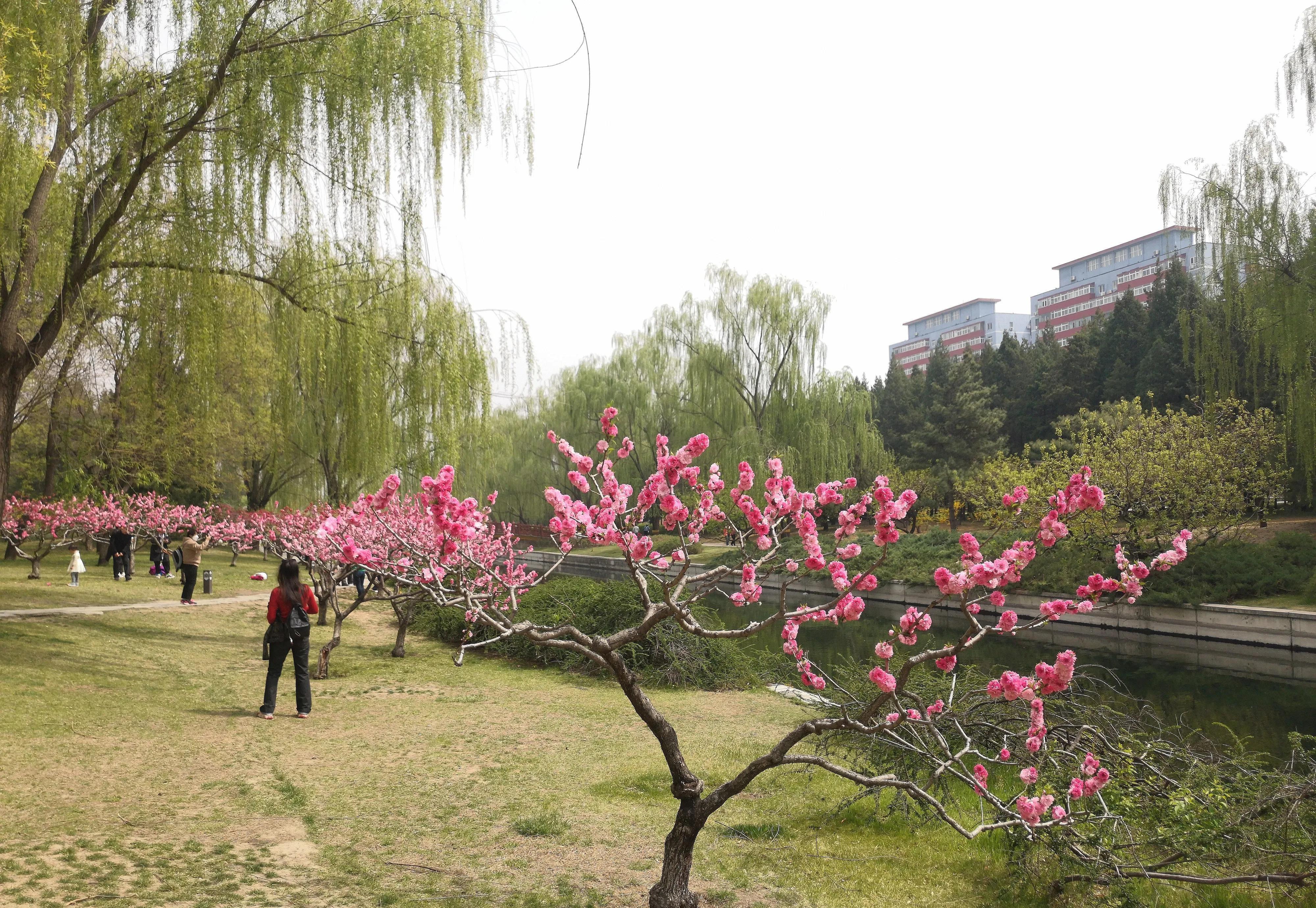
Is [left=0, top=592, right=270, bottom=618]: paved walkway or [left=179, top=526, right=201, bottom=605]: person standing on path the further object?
[left=179, top=526, right=201, bottom=605]: person standing on path

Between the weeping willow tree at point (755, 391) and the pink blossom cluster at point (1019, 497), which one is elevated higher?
the weeping willow tree at point (755, 391)

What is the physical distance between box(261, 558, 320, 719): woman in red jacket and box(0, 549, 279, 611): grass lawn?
682 cm

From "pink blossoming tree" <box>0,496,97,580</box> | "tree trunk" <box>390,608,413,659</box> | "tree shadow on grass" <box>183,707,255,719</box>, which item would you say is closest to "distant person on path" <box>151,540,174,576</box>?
"pink blossoming tree" <box>0,496,97,580</box>

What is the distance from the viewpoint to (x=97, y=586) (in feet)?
50.7

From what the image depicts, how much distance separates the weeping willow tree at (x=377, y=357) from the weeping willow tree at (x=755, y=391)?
45.7 feet

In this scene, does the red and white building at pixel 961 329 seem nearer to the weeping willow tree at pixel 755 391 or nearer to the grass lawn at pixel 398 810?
the weeping willow tree at pixel 755 391

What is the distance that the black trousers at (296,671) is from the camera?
6559mm

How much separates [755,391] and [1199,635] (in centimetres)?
1375

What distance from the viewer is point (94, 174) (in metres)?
7.15

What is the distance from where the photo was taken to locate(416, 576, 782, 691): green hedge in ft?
30.5

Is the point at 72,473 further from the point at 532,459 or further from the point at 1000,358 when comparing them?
the point at 1000,358

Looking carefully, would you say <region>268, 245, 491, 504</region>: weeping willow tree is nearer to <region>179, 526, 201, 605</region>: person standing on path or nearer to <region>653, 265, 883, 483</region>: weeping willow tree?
<region>179, 526, 201, 605</region>: person standing on path

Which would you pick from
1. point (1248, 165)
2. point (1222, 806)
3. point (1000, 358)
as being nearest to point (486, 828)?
point (1222, 806)

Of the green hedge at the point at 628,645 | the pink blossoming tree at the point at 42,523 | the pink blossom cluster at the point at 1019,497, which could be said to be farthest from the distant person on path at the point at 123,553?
the pink blossom cluster at the point at 1019,497
